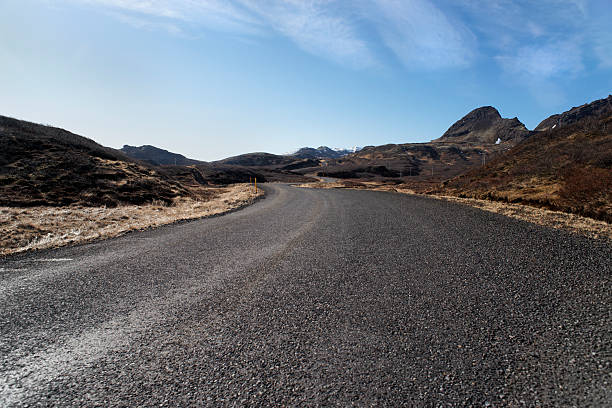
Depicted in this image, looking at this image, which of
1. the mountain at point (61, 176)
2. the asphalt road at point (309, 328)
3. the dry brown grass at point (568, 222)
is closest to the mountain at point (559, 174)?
the dry brown grass at point (568, 222)

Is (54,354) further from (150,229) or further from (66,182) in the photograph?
(66,182)

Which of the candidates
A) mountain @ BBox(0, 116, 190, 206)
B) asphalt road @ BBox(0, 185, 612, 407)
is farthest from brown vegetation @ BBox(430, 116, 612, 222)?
mountain @ BBox(0, 116, 190, 206)

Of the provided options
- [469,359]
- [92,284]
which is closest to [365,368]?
[469,359]

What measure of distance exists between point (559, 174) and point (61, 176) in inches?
1301

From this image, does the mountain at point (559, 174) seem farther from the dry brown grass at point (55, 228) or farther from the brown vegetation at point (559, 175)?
the dry brown grass at point (55, 228)

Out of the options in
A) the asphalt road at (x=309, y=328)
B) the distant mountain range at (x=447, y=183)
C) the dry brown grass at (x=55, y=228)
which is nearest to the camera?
the asphalt road at (x=309, y=328)

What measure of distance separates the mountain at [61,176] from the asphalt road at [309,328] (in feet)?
39.7

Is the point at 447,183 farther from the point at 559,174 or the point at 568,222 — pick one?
the point at 568,222

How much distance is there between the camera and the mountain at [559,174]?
1137 cm

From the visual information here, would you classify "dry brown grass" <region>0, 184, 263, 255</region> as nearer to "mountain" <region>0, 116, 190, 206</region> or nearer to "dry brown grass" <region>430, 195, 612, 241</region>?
"mountain" <region>0, 116, 190, 206</region>

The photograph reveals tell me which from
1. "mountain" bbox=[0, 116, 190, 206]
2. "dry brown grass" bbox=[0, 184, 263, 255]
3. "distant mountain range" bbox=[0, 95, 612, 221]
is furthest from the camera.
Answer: "mountain" bbox=[0, 116, 190, 206]

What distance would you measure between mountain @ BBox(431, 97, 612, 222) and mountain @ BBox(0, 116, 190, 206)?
76.4 ft

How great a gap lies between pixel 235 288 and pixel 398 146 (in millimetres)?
185770

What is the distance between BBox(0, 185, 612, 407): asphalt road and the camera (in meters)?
2.17
